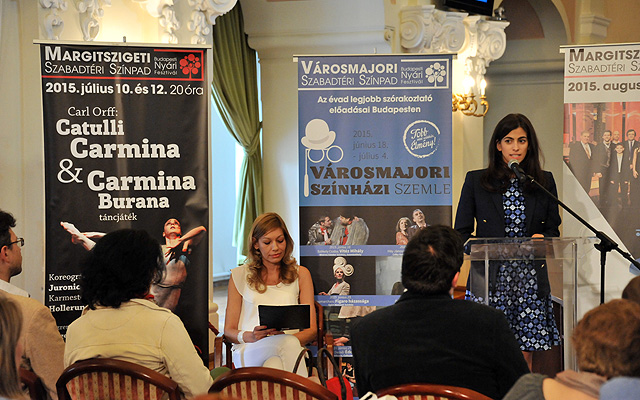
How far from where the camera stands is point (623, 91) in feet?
13.1

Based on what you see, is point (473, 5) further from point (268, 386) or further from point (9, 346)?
point (9, 346)

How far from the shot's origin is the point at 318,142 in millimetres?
4098

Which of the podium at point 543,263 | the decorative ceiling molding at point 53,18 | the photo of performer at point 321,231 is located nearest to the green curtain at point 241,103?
the decorative ceiling molding at point 53,18

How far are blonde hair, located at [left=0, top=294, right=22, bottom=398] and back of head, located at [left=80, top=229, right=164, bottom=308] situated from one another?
22.1 inches

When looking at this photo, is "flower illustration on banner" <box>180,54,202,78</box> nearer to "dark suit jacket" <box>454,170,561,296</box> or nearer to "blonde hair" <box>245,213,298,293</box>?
"blonde hair" <box>245,213,298,293</box>

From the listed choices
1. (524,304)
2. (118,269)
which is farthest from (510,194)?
(118,269)

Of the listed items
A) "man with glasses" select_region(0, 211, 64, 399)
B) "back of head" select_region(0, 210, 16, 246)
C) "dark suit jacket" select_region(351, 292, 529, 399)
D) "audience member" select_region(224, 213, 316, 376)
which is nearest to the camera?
"dark suit jacket" select_region(351, 292, 529, 399)

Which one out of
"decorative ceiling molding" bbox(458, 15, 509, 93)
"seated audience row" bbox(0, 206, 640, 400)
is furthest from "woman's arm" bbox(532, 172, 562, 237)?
"decorative ceiling molding" bbox(458, 15, 509, 93)

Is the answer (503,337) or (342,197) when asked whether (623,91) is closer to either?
(342,197)

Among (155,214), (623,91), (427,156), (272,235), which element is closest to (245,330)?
(272,235)

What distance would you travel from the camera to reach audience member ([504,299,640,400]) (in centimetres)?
157

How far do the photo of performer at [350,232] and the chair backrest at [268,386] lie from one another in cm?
191

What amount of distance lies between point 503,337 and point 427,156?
2104 millimetres

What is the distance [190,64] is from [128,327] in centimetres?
181
